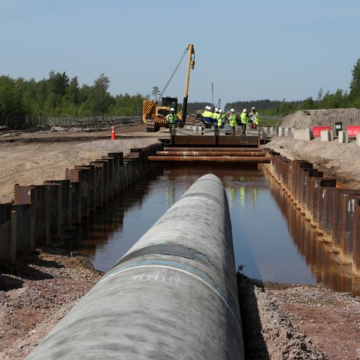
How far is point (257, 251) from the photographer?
14.1 m

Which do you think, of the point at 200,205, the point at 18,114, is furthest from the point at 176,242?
the point at 18,114

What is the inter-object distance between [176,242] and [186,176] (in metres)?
22.5

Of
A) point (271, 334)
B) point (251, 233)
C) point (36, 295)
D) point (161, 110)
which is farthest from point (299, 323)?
point (161, 110)

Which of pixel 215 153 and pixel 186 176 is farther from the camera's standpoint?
pixel 215 153

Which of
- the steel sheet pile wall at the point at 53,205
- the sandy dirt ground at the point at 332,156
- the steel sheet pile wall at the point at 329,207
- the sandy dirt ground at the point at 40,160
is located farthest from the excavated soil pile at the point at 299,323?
the sandy dirt ground at the point at 332,156

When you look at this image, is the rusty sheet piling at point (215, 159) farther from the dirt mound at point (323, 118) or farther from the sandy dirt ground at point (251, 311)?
the dirt mound at point (323, 118)

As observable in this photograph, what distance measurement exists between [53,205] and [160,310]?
10058mm

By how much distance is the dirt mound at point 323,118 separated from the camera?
310ft

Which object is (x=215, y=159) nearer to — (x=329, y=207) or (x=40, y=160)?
(x=40, y=160)

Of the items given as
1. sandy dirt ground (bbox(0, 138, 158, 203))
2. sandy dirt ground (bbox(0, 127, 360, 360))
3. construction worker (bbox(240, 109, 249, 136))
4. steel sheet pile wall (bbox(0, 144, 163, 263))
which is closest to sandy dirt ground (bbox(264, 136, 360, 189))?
construction worker (bbox(240, 109, 249, 136))

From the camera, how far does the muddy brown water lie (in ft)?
40.3

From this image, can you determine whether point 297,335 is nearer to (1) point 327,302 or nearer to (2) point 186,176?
(1) point 327,302

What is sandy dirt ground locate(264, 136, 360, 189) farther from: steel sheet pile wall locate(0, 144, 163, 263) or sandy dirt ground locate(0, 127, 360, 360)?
sandy dirt ground locate(0, 127, 360, 360)

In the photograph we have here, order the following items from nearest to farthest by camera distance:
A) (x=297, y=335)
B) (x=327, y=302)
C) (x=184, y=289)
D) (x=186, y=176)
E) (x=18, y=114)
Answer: (x=184, y=289)
(x=297, y=335)
(x=327, y=302)
(x=186, y=176)
(x=18, y=114)
